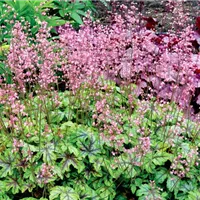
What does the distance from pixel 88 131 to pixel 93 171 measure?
1.06ft

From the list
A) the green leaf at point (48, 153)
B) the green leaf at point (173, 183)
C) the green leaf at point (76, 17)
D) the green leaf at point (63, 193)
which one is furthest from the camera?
the green leaf at point (76, 17)

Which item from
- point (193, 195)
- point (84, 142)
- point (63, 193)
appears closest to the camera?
point (63, 193)

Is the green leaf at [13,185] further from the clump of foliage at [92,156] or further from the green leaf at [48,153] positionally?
the green leaf at [48,153]

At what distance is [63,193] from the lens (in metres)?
2.76

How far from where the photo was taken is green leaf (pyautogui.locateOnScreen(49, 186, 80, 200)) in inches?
107

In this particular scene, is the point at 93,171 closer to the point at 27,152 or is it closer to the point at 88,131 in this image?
the point at 88,131

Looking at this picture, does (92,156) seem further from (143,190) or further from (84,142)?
(143,190)

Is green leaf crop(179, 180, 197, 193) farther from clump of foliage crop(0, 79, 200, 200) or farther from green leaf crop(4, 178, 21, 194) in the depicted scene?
green leaf crop(4, 178, 21, 194)

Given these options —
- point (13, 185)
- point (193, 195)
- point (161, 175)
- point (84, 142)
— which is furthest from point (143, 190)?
point (13, 185)

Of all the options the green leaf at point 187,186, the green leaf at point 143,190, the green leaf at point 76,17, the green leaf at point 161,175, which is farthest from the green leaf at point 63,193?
the green leaf at point 76,17

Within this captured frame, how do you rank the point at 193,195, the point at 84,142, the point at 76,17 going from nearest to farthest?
the point at 193,195
the point at 84,142
the point at 76,17

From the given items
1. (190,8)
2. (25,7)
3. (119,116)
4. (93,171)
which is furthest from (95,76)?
(190,8)

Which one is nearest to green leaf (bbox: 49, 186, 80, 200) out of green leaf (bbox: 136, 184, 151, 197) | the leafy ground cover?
the leafy ground cover

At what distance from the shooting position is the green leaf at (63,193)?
2.72 meters
